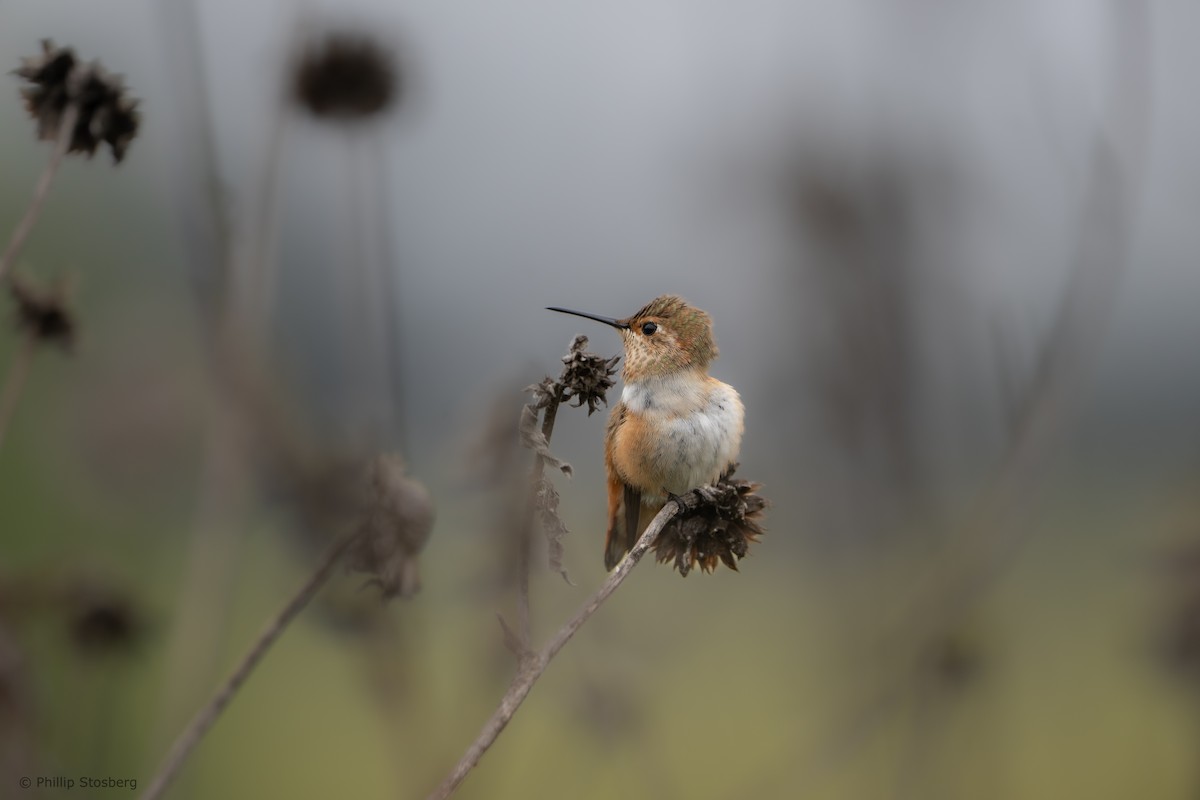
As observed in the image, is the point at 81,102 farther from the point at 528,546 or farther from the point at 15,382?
the point at 528,546

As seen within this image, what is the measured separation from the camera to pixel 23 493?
28.3 ft

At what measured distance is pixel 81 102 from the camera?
2.38m

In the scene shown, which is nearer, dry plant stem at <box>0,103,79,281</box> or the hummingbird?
dry plant stem at <box>0,103,79,281</box>

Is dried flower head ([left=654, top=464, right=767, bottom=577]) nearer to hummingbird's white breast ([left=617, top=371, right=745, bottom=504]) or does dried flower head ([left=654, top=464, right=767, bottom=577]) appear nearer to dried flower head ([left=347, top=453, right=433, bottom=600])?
hummingbird's white breast ([left=617, top=371, right=745, bottom=504])

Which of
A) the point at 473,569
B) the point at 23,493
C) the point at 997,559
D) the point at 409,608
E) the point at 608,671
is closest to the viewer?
the point at 409,608

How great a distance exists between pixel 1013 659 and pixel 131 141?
469 cm

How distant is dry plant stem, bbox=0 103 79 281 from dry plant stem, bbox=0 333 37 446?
0.35m

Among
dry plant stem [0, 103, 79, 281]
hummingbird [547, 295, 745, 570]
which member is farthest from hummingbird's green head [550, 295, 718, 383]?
dry plant stem [0, 103, 79, 281]

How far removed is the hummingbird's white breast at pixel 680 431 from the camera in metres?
2.93

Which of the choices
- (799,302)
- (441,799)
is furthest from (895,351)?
(441,799)

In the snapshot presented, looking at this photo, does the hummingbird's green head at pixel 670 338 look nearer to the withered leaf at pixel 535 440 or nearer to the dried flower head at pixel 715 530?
the dried flower head at pixel 715 530

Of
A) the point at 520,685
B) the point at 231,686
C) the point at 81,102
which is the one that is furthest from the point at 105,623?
the point at 520,685

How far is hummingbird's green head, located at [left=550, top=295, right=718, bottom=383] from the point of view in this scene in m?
3.13

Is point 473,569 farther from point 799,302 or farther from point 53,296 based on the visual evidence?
point 799,302
